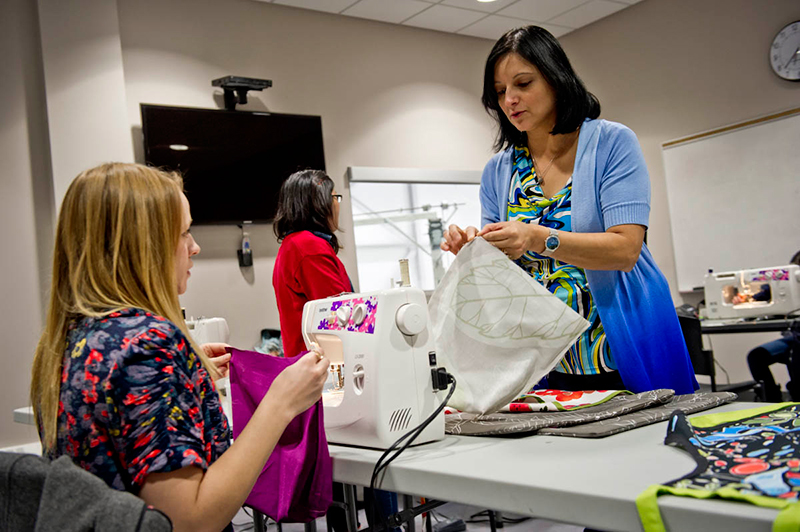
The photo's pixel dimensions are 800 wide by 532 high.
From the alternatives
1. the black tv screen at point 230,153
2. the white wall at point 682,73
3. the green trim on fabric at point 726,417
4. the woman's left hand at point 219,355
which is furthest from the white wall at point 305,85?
the green trim on fabric at point 726,417

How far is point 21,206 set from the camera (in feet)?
11.3

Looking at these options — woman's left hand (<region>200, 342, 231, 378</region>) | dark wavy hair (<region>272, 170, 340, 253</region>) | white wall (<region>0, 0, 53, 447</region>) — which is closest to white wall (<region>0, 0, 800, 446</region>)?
white wall (<region>0, 0, 53, 447</region>)

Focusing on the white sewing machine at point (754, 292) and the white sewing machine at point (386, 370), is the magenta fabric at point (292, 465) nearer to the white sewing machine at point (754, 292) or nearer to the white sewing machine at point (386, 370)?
the white sewing machine at point (386, 370)

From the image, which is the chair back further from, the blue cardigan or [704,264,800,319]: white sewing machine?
the blue cardigan

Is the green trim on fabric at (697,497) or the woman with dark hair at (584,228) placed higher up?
the woman with dark hair at (584,228)

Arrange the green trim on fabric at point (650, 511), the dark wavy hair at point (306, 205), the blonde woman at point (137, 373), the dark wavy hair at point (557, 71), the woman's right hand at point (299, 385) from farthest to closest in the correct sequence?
1. the dark wavy hair at point (306, 205)
2. the dark wavy hair at point (557, 71)
3. the woman's right hand at point (299, 385)
4. the blonde woman at point (137, 373)
5. the green trim on fabric at point (650, 511)

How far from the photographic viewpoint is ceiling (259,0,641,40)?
175 inches

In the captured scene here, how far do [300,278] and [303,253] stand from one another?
94 mm

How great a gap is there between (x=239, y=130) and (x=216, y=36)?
595 millimetres

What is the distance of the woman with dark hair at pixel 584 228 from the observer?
1361 mm

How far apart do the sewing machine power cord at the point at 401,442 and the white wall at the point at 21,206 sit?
2786 millimetres

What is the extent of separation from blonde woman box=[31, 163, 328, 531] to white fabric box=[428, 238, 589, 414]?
1.18 feet

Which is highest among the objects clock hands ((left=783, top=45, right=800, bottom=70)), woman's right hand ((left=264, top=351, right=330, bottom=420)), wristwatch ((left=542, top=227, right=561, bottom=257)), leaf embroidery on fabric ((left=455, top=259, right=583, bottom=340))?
clock hands ((left=783, top=45, right=800, bottom=70))

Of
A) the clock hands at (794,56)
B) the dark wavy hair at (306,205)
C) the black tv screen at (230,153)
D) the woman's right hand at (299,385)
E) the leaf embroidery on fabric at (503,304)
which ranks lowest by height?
the woman's right hand at (299,385)
